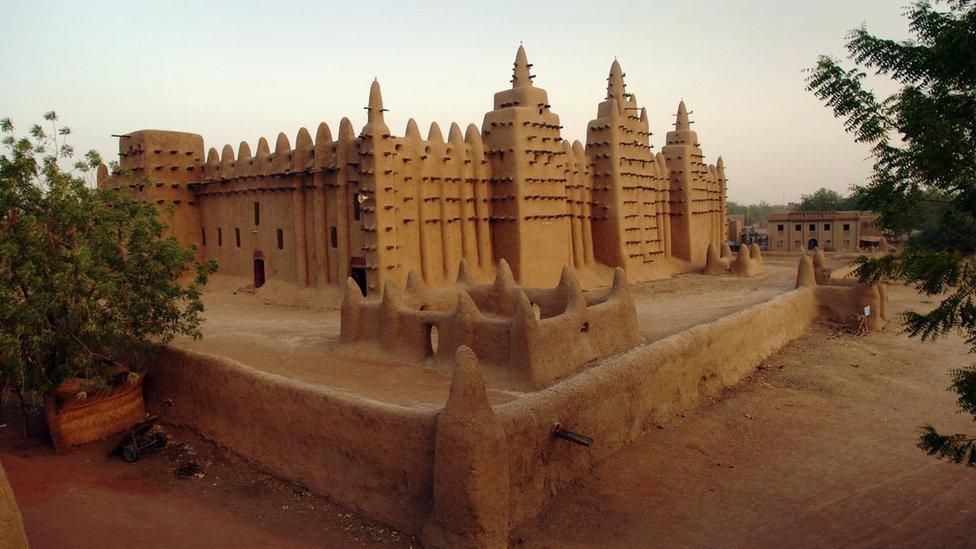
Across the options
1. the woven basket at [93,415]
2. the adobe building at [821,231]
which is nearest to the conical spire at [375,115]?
the woven basket at [93,415]

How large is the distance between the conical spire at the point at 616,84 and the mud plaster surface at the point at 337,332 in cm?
844

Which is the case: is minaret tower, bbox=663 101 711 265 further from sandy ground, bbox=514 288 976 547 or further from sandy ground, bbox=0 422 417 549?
sandy ground, bbox=0 422 417 549

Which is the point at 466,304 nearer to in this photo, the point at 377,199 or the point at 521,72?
the point at 377,199

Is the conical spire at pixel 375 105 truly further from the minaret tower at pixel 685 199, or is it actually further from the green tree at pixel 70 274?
the minaret tower at pixel 685 199

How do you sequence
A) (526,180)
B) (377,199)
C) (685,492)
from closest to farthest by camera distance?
(685,492) < (377,199) < (526,180)

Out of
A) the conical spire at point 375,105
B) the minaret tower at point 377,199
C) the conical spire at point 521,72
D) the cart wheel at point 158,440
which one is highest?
the conical spire at point 521,72

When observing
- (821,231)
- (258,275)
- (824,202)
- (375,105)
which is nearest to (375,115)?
(375,105)

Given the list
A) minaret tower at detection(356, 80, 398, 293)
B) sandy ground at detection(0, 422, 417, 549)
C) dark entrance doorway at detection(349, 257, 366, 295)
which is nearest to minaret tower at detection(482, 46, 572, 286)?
minaret tower at detection(356, 80, 398, 293)

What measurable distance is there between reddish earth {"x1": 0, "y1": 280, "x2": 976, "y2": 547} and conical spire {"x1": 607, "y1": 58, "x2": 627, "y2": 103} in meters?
17.7

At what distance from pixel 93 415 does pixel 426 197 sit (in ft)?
36.2

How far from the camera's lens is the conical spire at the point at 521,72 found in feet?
77.4

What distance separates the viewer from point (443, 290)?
16.9 meters

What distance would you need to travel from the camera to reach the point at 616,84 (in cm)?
2878

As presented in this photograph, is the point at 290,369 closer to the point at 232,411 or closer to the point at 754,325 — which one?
the point at 232,411
